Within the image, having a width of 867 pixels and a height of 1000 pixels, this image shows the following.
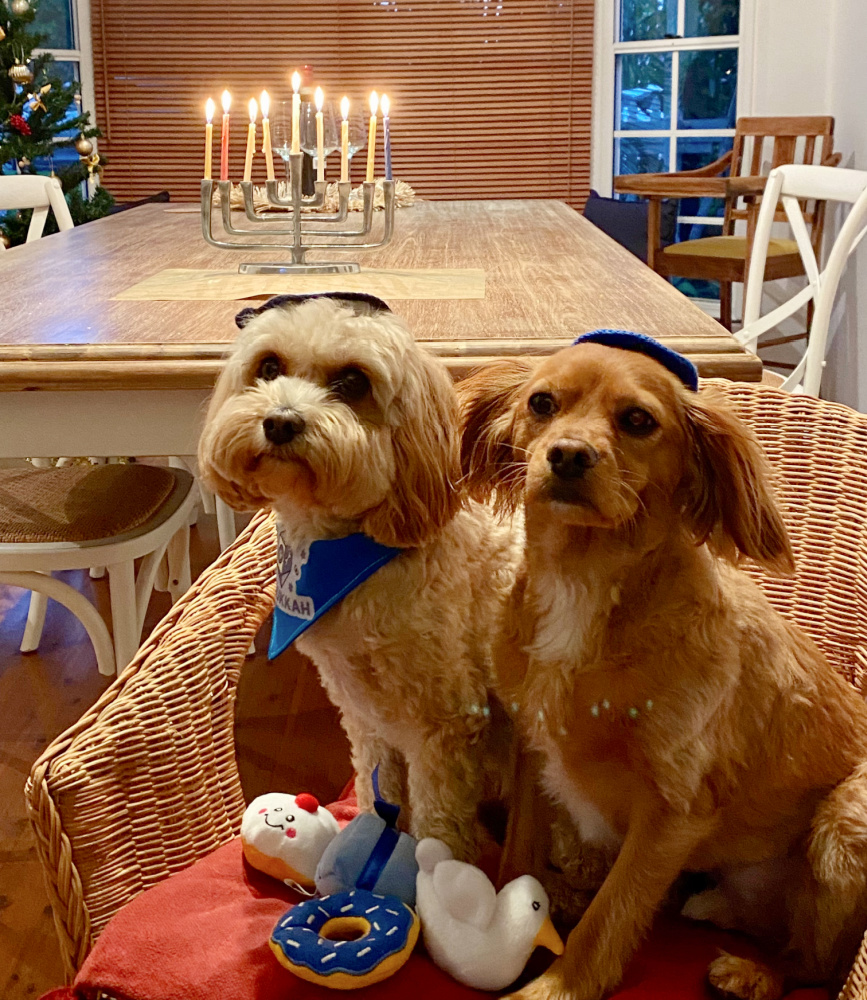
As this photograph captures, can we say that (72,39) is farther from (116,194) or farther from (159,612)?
(159,612)

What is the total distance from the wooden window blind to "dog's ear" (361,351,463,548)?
5252 millimetres

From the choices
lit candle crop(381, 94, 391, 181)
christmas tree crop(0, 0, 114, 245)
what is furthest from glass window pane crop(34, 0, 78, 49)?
lit candle crop(381, 94, 391, 181)

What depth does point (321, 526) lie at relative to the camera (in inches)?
47.8

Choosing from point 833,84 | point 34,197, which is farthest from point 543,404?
point 833,84

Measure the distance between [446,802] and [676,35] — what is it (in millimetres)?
5565

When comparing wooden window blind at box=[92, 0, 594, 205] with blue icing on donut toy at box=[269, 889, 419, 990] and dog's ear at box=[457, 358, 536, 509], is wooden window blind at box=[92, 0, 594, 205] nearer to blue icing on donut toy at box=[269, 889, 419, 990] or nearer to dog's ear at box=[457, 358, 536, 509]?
dog's ear at box=[457, 358, 536, 509]

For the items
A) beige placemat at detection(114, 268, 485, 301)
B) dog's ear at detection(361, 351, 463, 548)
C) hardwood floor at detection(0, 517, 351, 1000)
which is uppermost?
beige placemat at detection(114, 268, 485, 301)

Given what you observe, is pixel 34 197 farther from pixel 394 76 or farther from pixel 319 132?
pixel 394 76

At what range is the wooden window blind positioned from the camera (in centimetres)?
602

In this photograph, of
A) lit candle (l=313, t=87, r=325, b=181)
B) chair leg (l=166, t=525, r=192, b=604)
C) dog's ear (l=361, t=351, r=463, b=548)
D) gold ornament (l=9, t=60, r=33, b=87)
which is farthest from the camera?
gold ornament (l=9, t=60, r=33, b=87)

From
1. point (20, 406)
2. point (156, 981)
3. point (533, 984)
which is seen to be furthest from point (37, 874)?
point (533, 984)

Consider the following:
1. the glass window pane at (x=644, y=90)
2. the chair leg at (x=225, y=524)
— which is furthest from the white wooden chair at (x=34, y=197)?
the glass window pane at (x=644, y=90)

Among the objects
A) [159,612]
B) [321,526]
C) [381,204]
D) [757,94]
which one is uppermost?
[757,94]

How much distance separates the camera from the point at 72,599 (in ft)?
6.38
